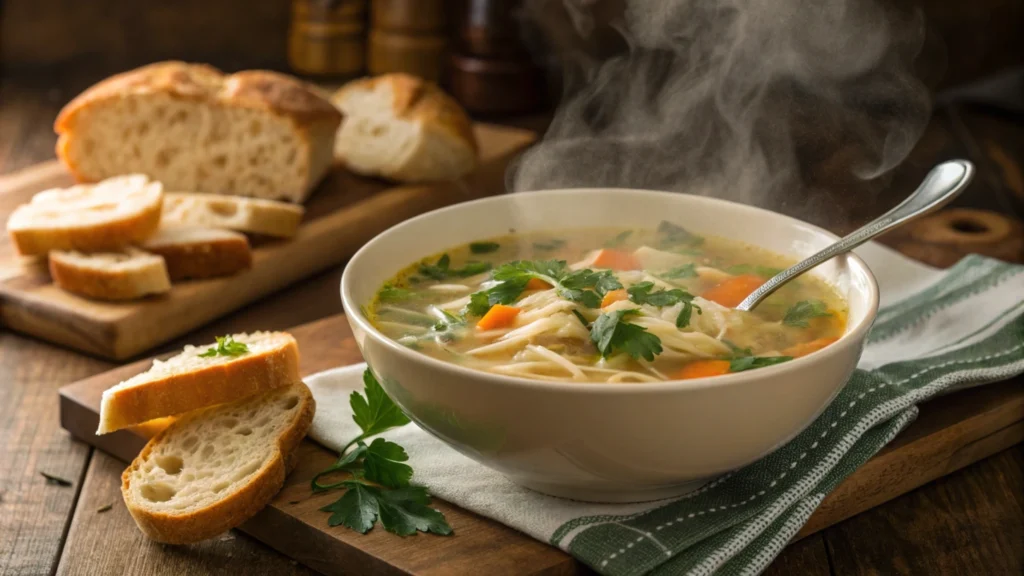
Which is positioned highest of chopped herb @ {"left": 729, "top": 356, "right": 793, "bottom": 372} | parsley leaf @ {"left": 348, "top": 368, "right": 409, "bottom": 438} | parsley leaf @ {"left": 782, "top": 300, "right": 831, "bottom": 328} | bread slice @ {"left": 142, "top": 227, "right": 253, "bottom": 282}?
chopped herb @ {"left": 729, "top": 356, "right": 793, "bottom": 372}

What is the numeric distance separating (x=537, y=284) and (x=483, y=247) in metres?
0.43

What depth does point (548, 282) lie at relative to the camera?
2.61 meters

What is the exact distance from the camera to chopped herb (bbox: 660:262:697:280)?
2793 millimetres

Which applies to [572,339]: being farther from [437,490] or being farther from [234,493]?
[234,493]

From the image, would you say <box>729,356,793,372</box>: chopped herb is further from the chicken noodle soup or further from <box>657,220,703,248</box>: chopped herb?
<box>657,220,703,248</box>: chopped herb

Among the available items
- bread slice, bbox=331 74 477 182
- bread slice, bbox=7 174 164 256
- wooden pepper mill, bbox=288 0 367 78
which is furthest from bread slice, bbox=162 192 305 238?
wooden pepper mill, bbox=288 0 367 78

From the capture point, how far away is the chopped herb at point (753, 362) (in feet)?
7.45

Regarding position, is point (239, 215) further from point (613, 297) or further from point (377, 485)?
point (613, 297)

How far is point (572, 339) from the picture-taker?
238cm

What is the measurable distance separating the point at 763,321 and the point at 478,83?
3494 millimetres

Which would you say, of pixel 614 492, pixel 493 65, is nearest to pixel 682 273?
pixel 614 492

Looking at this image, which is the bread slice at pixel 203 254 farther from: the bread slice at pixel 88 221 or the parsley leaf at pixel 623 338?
the parsley leaf at pixel 623 338

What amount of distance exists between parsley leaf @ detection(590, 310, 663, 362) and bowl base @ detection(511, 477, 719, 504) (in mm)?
270

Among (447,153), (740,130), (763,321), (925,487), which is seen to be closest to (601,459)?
(763,321)
